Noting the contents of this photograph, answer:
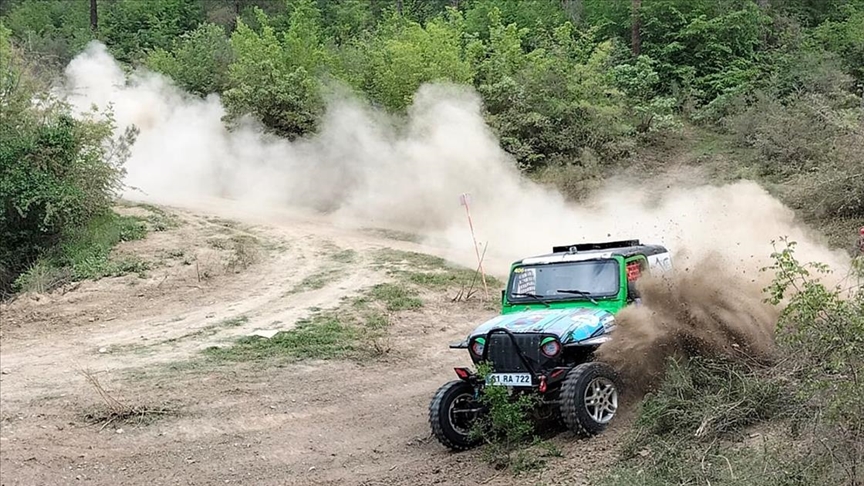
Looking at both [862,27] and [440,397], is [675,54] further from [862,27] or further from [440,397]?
[440,397]

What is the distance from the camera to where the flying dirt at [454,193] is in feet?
28.1

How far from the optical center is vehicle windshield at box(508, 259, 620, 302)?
30.1 feet

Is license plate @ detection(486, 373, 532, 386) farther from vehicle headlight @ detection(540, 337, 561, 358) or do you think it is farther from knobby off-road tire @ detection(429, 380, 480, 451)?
knobby off-road tire @ detection(429, 380, 480, 451)

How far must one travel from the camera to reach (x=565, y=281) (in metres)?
9.45

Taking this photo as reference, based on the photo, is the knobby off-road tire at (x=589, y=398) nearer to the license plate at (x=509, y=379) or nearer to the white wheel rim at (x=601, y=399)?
the white wheel rim at (x=601, y=399)

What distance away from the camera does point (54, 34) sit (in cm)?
4759

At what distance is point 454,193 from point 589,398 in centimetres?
1590

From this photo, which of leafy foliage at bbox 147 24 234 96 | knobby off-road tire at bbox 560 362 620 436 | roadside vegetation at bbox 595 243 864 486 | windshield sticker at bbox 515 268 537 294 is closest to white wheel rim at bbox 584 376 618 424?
knobby off-road tire at bbox 560 362 620 436

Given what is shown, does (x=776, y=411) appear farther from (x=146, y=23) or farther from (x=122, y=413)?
(x=146, y=23)

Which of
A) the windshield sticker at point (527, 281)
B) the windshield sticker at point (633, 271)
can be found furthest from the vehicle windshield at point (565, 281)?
the windshield sticker at point (633, 271)

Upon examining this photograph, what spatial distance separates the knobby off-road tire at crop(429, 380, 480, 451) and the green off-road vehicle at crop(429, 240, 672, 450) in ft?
0.03

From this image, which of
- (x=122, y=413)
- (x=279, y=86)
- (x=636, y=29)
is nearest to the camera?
(x=122, y=413)

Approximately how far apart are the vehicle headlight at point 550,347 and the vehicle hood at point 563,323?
70 mm

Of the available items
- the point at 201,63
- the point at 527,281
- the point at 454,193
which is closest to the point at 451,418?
the point at 527,281
